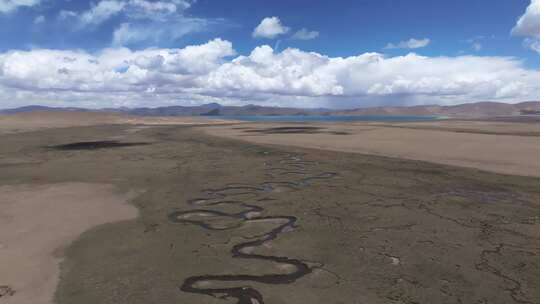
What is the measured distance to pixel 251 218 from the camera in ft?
35.2

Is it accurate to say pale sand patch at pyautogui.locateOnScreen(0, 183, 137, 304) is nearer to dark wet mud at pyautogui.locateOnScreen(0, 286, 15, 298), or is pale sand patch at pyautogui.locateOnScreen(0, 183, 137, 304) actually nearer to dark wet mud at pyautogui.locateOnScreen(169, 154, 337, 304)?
dark wet mud at pyautogui.locateOnScreen(0, 286, 15, 298)

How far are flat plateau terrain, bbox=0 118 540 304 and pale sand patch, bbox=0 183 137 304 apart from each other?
0.13 feet

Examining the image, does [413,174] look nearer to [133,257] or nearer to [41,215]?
[133,257]

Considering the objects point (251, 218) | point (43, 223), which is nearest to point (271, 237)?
point (251, 218)

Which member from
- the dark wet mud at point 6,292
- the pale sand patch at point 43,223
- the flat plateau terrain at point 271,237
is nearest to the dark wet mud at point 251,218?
the flat plateau terrain at point 271,237

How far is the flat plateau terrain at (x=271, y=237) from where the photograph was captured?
21.0 ft

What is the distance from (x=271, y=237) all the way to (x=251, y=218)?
176 centimetres

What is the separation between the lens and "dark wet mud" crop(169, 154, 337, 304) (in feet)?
21.1

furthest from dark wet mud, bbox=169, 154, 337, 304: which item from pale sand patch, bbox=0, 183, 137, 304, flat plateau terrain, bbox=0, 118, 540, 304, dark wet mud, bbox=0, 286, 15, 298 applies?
dark wet mud, bbox=0, 286, 15, 298

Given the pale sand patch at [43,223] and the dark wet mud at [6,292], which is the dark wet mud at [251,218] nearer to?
the pale sand patch at [43,223]

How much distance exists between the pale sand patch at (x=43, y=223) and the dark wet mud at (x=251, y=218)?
7.65 feet

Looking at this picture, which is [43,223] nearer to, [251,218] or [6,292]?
[6,292]

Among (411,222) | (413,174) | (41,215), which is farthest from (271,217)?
(413,174)

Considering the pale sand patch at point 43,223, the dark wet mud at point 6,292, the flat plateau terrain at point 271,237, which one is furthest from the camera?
the pale sand patch at point 43,223
